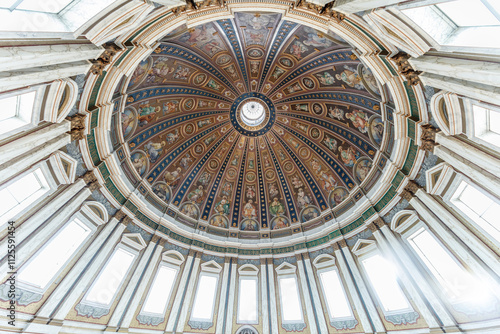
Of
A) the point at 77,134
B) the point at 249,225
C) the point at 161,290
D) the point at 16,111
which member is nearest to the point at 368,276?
the point at 249,225

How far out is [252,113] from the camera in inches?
935

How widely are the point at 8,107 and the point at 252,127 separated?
54.9ft

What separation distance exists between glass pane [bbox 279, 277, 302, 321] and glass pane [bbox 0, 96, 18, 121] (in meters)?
15.3

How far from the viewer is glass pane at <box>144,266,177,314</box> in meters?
13.3

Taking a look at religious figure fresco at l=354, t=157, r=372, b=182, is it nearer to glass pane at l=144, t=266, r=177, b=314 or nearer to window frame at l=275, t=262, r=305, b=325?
window frame at l=275, t=262, r=305, b=325

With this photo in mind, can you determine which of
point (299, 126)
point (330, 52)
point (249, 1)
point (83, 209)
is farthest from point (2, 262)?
point (299, 126)

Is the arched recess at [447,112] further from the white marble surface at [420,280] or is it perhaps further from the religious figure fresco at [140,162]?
the religious figure fresco at [140,162]

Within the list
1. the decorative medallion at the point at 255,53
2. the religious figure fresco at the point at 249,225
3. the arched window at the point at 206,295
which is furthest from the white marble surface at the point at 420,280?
the decorative medallion at the point at 255,53

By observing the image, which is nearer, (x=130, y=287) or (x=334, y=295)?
(x=130, y=287)

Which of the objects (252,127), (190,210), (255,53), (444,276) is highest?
(252,127)

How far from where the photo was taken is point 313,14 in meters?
8.38

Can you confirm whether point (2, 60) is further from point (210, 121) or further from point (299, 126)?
point (299, 126)

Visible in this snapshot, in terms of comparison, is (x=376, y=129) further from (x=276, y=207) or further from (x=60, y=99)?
(x=60, y=99)

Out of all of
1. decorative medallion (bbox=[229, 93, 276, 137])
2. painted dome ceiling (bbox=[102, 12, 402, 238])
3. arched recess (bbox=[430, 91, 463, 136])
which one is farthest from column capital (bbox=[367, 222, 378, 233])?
decorative medallion (bbox=[229, 93, 276, 137])
